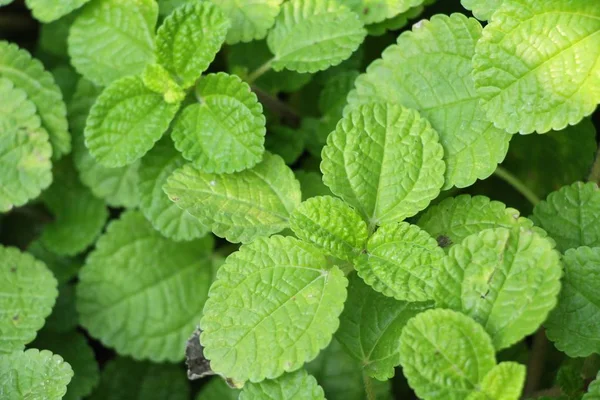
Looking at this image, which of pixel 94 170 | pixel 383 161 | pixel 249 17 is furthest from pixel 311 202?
pixel 94 170

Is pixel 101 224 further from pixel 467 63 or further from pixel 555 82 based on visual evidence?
pixel 555 82

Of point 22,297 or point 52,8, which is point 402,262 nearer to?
point 22,297

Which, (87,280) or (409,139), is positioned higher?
(409,139)

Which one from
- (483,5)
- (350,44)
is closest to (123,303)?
(350,44)

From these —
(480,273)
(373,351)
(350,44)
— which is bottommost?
(373,351)

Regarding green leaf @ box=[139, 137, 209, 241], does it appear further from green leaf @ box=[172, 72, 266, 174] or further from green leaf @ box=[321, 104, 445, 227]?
green leaf @ box=[321, 104, 445, 227]

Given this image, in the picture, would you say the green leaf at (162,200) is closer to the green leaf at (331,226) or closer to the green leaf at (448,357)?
the green leaf at (331,226)

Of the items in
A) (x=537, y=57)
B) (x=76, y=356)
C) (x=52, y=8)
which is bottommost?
(x=76, y=356)
